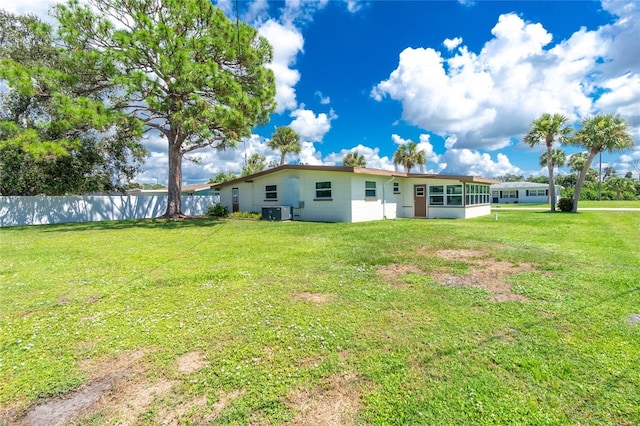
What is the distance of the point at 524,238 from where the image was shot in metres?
9.79

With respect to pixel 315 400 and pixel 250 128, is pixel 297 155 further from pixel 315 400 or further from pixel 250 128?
pixel 315 400

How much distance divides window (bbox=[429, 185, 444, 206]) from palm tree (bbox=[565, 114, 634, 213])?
10.2 m

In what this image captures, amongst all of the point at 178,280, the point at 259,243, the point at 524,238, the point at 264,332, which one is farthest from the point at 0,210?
the point at 524,238

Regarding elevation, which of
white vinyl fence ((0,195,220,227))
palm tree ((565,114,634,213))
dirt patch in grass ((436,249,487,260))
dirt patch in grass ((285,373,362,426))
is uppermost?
palm tree ((565,114,634,213))

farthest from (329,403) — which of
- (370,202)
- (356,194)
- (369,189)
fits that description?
(369,189)

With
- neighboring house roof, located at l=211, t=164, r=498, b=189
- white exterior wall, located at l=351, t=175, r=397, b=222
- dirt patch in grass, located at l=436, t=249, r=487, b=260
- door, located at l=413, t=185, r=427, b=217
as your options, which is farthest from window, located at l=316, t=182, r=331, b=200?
dirt patch in grass, located at l=436, t=249, r=487, b=260

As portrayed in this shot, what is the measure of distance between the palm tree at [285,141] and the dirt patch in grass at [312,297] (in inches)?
1154

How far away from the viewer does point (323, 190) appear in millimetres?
16172

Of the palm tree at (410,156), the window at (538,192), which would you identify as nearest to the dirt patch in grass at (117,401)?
the palm tree at (410,156)

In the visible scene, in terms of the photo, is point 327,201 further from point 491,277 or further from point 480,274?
point 491,277

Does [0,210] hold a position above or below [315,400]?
above

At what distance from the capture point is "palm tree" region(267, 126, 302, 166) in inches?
1294

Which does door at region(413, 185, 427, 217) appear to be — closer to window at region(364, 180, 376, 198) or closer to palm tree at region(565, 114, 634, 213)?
window at region(364, 180, 376, 198)

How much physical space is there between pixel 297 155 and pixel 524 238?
27.1 m
